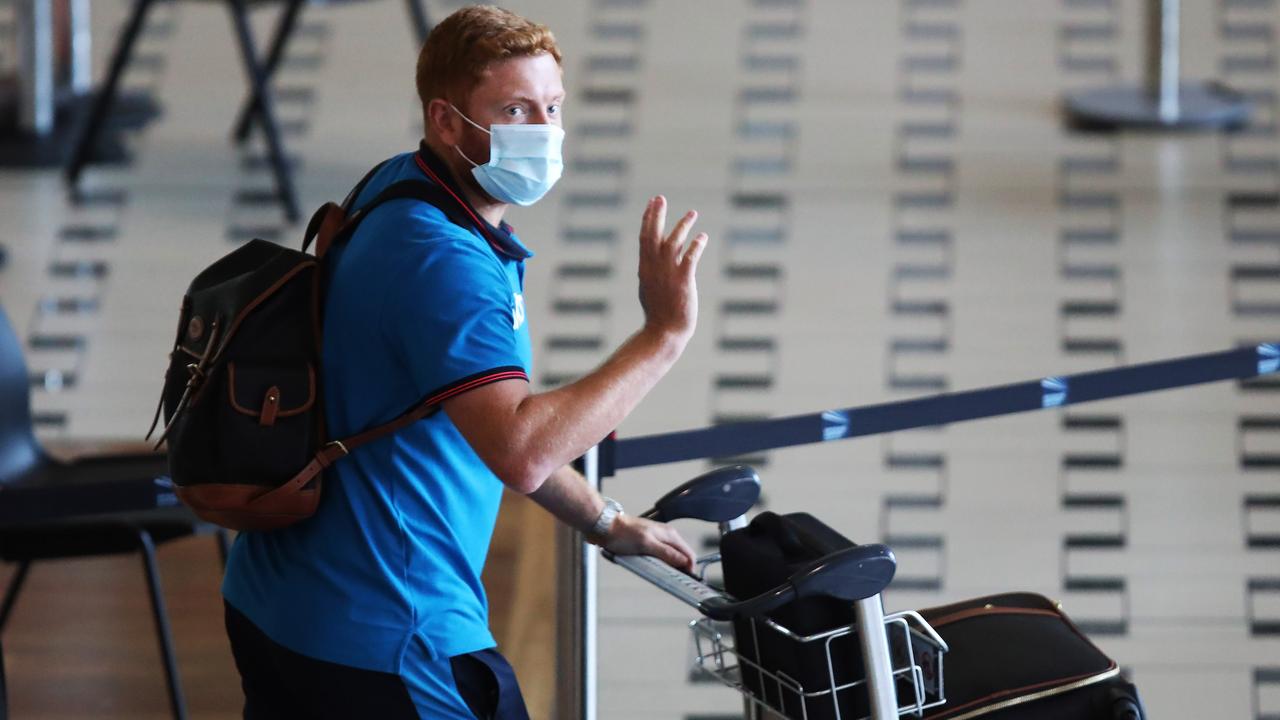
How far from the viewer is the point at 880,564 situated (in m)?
1.94

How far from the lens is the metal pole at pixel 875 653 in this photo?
1.99m

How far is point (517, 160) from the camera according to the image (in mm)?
2053

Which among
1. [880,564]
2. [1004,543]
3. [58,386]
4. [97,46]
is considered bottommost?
[1004,543]

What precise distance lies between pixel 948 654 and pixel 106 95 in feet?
14.0

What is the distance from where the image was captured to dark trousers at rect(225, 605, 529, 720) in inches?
79.0

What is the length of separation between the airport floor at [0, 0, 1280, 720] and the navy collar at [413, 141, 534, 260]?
173 cm

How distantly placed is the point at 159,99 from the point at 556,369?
8.49ft

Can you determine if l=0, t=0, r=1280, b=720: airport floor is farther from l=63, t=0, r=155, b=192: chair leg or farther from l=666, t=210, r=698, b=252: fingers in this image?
l=666, t=210, r=698, b=252: fingers

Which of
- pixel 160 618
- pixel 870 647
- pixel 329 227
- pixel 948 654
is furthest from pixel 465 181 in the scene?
pixel 160 618

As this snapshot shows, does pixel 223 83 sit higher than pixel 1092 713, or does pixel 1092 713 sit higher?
pixel 223 83

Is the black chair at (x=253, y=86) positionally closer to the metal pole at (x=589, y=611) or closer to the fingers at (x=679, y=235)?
the metal pole at (x=589, y=611)

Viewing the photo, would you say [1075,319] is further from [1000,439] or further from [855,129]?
[855,129]

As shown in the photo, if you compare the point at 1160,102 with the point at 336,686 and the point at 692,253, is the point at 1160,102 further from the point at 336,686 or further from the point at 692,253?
the point at 336,686

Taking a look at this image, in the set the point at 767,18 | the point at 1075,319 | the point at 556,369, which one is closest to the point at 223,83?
the point at 767,18
